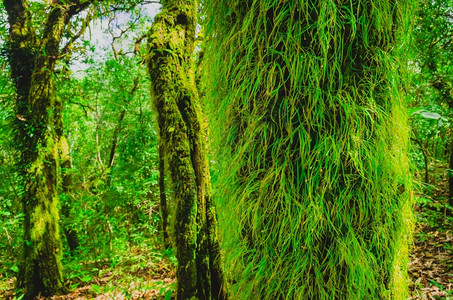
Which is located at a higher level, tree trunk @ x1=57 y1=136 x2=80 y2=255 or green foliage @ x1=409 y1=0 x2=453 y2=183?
green foliage @ x1=409 y1=0 x2=453 y2=183

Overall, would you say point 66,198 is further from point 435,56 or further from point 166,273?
point 435,56

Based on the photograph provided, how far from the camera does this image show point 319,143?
89cm

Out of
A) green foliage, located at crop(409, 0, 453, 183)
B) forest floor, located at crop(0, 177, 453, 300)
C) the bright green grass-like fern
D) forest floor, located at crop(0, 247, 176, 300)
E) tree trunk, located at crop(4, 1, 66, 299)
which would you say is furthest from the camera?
green foliage, located at crop(409, 0, 453, 183)

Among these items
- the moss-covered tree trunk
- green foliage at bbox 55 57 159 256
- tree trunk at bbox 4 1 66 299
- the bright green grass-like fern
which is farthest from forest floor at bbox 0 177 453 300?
the bright green grass-like fern

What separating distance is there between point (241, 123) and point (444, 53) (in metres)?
6.36

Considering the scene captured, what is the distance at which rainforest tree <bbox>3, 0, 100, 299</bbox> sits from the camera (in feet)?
14.4

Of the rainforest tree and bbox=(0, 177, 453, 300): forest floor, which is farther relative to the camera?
the rainforest tree

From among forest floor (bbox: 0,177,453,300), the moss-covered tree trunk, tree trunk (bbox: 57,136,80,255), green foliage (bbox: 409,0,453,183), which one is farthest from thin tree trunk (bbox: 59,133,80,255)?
green foliage (bbox: 409,0,453,183)

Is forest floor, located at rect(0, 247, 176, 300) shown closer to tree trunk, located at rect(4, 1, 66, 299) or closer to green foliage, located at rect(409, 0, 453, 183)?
A: tree trunk, located at rect(4, 1, 66, 299)

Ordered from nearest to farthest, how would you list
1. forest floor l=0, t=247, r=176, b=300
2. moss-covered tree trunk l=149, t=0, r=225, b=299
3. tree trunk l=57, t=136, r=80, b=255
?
moss-covered tree trunk l=149, t=0, r=225, b=299, forest floor l=0, t=247, r=176, b=300, tree trunk l=57, t=136, r=80, b=255

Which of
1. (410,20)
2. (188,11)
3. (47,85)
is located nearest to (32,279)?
(47,85)

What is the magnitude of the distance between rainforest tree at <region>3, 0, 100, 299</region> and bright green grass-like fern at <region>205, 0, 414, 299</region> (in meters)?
4.76

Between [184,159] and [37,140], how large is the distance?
388cm

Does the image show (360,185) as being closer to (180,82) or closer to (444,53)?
(180,82)
